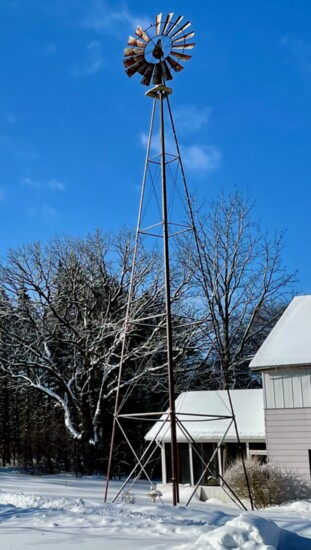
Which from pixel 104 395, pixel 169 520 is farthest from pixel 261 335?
pixel 169 520

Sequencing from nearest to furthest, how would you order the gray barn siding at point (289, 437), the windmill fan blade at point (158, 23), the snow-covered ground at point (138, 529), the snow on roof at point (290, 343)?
the snow-covered ground at point (138, 529), the windmill fan blade at point (158, 23), the gray barn siding at point (289, 437), the snow on roof at point (290, 343)

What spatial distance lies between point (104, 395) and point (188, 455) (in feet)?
24.3

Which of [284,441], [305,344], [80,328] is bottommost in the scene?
[284,441]

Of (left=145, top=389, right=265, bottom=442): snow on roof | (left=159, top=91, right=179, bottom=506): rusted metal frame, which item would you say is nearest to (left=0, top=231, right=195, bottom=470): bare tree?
(left=145, top=389, right=265, bottom=442): snow on roof

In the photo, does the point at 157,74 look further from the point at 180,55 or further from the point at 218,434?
the point at 218,434

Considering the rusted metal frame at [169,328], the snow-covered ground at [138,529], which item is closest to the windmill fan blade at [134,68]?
the rusted metal frame at [169,328]

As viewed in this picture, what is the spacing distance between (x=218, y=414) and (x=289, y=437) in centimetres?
288

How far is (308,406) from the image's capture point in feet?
57.6

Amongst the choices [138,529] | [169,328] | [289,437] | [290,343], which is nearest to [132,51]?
[169,328]

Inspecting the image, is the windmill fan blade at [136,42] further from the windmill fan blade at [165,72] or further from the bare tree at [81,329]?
the bare tree at [81,329]

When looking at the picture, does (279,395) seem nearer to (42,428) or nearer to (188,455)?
(188,455)

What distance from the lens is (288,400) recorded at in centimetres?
1788

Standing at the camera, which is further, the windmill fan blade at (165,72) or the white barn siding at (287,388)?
the white barn siding at (287,388)

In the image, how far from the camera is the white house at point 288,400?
57.3ft
